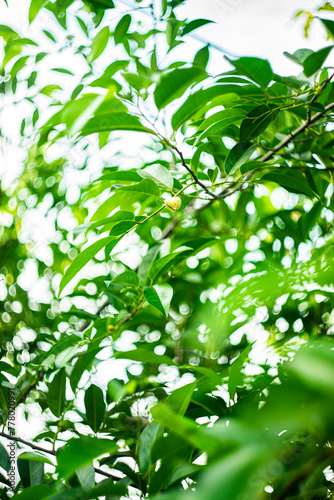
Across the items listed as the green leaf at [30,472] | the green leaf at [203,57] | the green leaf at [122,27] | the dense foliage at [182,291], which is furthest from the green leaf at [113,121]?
the green leaf at [30,472]

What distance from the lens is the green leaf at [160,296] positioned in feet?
1.58

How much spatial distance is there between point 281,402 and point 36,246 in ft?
3.63

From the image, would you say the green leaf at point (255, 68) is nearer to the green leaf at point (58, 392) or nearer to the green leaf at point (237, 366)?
the green leaf at point (237, 366)

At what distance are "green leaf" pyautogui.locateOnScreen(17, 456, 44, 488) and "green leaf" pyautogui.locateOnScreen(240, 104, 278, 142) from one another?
0.56 meters

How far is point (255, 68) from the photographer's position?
0.43 m

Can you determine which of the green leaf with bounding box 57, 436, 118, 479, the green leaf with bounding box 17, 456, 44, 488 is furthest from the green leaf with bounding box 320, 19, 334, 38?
the green leaf with bounding box 17, 456, 44, 488

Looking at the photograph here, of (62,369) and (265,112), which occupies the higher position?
(265,112)

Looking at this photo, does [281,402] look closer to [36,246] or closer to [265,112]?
[265,112]

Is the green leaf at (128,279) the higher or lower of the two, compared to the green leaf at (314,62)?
lower

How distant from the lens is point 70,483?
0.52 meters

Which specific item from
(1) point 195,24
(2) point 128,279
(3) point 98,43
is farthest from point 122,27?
(2) point 128,279

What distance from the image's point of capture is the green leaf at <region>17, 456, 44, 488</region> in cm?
57

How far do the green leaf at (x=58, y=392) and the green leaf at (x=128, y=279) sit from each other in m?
0.21

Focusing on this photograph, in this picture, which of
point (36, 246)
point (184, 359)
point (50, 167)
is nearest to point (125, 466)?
point (184, 359)
